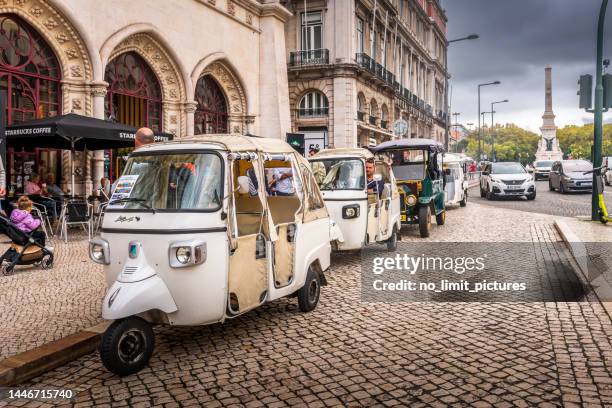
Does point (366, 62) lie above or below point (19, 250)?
above

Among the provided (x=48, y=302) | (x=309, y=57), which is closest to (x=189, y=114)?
(x=48, y=302)

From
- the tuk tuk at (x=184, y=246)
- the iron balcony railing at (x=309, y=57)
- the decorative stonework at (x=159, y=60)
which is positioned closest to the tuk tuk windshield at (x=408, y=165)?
the tuk tuk at (x=184, y=246)

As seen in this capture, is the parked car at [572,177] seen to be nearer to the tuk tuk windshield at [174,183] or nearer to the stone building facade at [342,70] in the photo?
the stone building facade at [342,70]

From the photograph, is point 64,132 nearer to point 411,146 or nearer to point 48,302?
point 48,302

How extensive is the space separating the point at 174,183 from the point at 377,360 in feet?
7.66

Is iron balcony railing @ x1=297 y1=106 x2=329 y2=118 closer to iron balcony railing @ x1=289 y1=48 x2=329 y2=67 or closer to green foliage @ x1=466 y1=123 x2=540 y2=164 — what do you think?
iron balcony railing @ x1=289 y1=48 x2=329 y2=67

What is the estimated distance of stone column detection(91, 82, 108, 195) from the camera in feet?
52.2

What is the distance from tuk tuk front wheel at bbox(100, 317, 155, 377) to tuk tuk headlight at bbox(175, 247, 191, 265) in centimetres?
59

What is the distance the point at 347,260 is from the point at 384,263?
68 cm

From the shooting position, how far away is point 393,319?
19.4ft

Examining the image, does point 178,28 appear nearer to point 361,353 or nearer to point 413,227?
point 413,227

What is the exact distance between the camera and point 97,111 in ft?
52.3

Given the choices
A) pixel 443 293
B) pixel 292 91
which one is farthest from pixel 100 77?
pixel 292 91

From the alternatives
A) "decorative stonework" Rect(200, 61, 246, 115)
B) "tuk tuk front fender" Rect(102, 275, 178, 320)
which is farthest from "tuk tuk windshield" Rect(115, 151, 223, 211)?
"decorative stonework" Rect(200, 61, 246, 115)
